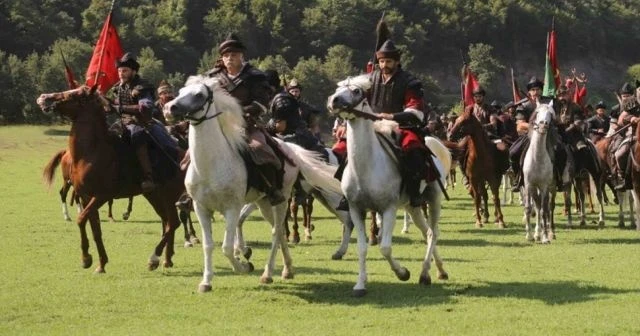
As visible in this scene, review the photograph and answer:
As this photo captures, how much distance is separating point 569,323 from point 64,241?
1284 cm

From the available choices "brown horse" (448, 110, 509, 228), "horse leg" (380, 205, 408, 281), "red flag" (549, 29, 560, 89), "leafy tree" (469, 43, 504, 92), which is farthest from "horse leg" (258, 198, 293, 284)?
"leafy tree" (469, 43, 504, 92)

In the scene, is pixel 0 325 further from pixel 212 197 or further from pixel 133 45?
pixel 133 45

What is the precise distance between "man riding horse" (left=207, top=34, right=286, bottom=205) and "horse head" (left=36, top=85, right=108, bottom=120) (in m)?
2.15

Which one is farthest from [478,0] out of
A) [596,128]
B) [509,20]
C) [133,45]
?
[596,128]

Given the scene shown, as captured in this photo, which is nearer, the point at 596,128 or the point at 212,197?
the point at 212,197

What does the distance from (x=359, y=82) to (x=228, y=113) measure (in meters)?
1.64

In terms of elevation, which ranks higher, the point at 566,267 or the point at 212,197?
the point at 212,197

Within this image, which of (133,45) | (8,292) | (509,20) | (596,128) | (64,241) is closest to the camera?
(8,292)

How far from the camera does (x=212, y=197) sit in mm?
12820

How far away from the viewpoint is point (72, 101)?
14.9 metres

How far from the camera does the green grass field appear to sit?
1108cm

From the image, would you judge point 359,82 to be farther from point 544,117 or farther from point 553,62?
point 553,62

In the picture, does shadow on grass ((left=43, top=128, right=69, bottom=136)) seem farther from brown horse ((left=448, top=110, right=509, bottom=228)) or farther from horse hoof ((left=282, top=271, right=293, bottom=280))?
horse hoof ((left=282, top=271, right=293, bottom=280))

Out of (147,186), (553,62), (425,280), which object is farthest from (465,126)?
(425,280)
